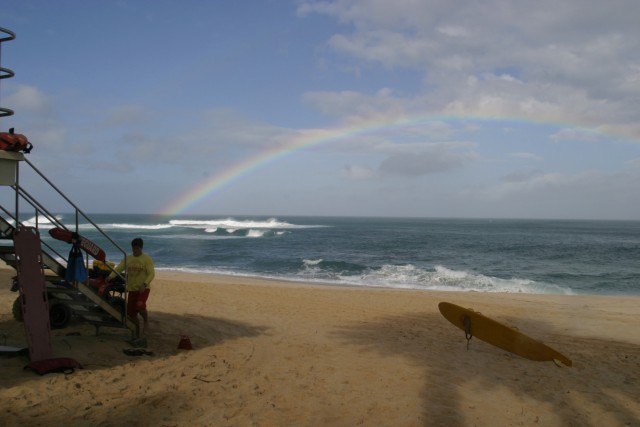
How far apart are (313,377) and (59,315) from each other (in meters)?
4.58

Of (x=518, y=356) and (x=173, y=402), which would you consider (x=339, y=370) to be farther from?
(x=518, y=356)

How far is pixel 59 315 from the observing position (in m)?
7.95

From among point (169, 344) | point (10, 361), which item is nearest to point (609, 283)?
point (169, 344)

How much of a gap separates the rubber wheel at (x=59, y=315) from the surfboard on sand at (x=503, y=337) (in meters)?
7.04

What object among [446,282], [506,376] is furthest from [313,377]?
[446,282]

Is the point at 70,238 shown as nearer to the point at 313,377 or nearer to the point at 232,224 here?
the point at 313,377

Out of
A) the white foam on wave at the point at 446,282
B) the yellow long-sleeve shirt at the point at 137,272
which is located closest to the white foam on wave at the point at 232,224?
the white foam on wave at the point at 446,282

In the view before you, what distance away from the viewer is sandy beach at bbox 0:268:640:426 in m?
5.27

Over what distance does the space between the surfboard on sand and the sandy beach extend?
15 cm

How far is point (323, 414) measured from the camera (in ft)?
17.8

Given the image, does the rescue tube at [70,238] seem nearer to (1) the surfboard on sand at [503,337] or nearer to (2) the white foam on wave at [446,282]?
(1) the surfboard on sand at [503,337]

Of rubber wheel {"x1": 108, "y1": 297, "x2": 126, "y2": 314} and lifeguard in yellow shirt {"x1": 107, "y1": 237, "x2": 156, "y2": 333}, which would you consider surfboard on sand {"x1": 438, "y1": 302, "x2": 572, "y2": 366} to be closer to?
lifeguard in yellow shirt {"x1": 107, "y1": 237, "x2": 156, "y2": 333}

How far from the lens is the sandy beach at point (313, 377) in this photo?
5.27 metres

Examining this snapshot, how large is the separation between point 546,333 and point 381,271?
16533 mm
